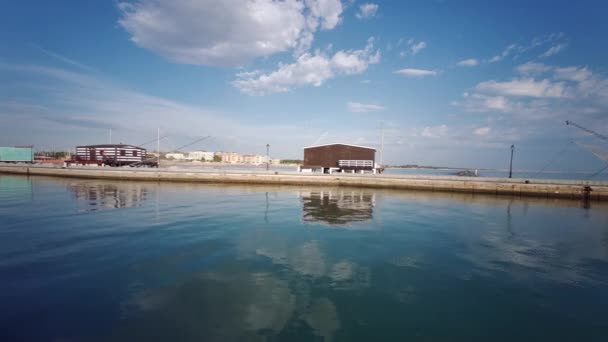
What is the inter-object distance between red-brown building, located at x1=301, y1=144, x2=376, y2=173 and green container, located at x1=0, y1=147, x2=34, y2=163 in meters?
78.6

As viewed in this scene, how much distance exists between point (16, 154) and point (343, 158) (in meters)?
90.4

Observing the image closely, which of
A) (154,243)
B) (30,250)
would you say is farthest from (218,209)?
(30,250)

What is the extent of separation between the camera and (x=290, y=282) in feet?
25.5

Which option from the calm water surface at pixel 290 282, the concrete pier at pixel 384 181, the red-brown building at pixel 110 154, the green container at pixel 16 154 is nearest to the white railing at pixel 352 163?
the concrete pier at pixel 384 181

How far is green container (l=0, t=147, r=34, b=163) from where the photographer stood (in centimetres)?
6888

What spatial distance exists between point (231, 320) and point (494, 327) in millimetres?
6107

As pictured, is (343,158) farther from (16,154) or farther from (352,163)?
(16,154)

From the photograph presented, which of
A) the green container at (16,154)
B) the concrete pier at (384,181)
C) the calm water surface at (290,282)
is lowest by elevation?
the calm water surface at (290,282)

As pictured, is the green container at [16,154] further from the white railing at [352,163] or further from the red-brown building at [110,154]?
the white railing at [352,163]

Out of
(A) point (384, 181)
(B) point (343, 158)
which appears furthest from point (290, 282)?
(B) point (343, 158)

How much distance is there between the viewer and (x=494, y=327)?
232 inches

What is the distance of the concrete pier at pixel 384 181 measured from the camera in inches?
1377

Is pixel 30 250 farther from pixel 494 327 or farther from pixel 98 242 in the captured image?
pixel 494 327

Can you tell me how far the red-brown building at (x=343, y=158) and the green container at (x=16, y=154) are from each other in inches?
3095
